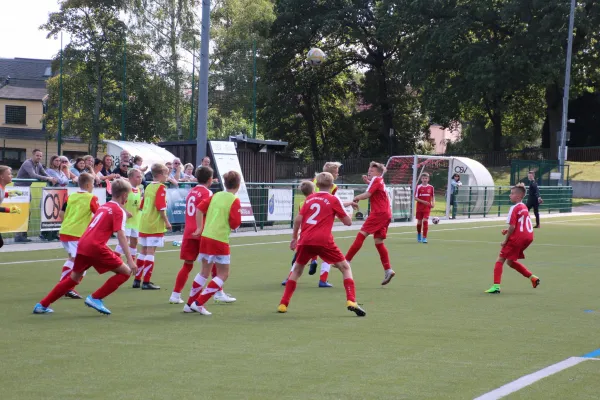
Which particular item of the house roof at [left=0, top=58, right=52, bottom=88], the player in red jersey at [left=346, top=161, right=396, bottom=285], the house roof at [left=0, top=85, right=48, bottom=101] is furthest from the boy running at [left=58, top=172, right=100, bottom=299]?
the house roof at [left=0, top=58, right=52, bottom=88]

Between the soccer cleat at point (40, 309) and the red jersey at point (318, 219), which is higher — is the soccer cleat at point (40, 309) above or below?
below

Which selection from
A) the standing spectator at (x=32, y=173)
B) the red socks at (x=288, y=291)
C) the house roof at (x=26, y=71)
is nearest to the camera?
the red socks at (x=288, y=291)

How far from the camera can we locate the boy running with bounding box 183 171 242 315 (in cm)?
929

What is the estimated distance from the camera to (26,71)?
82438 millimetres

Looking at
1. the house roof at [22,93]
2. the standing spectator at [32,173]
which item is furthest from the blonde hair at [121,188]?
the house roof at [22,93]

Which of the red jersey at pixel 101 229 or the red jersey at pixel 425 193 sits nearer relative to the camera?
the red jersey at pixel 101 229

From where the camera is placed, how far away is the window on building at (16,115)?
7675 cm

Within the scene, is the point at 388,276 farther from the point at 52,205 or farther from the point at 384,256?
the point at 52,205

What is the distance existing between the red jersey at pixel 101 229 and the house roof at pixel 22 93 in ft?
235

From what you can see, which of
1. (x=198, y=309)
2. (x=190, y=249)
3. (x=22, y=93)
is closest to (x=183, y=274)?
(x=190, y=249)

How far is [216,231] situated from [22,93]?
240 feet

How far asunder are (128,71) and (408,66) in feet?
71.2

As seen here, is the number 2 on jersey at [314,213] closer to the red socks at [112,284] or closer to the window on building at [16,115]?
the red socks at [112,284]

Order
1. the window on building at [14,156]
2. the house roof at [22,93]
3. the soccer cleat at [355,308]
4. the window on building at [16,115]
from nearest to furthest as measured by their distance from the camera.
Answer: the soccer cleat at [355,308] → the window on building at [14,156] → the house roof at [22,93] → the window on building at [16,115]
